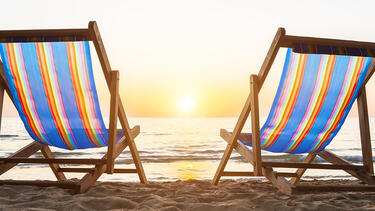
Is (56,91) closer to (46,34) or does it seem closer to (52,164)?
(46,34)

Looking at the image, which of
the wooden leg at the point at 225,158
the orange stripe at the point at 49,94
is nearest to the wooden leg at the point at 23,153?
the orange stripe at the point at 49,94

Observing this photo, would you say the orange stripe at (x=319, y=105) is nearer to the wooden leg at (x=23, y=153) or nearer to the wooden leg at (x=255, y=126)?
the wooden leg at (x=255, y=126)

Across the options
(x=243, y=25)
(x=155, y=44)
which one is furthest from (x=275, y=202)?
(x=155, y=44)

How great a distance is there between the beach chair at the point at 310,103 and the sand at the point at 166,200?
5.5 inches

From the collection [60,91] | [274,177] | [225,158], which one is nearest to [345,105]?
[274,177]

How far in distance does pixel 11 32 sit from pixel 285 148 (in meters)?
2.17

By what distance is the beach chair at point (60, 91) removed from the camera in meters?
2.44

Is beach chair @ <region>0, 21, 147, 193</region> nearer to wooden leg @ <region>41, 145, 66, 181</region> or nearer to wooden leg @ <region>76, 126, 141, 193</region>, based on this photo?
wooden leg @ <region>76, 126, 141, 193</region>

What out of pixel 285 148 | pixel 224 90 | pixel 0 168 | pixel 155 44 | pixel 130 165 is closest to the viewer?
pixel 0 168

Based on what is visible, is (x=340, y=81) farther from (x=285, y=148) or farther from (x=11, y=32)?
(x=11, y=32)

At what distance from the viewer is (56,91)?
8.50 feet

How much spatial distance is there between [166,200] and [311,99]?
1.28m

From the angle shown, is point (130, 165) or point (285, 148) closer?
point (285, 148)

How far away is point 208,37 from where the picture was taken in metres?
17.7
